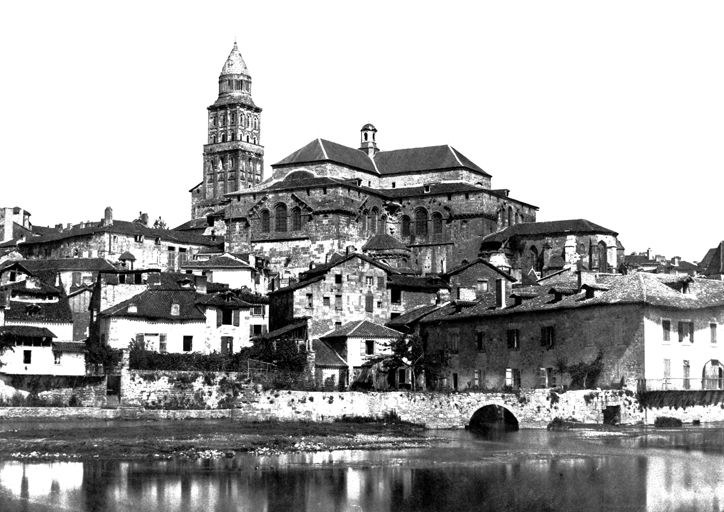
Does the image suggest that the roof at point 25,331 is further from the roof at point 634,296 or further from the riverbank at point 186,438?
the roof at point 634,296

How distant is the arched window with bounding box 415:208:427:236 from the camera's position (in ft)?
365

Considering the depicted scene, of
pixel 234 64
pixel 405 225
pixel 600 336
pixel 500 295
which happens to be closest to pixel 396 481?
pixel 600 336

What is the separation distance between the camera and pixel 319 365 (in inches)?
2844

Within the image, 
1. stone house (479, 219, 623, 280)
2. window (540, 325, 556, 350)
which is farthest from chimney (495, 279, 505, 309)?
stone house (479, 219, 623, 280)

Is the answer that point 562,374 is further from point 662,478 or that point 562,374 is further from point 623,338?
point 662,478

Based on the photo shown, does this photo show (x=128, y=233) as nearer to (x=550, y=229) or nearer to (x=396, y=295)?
(x=396, y=295)

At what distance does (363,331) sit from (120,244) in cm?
3835

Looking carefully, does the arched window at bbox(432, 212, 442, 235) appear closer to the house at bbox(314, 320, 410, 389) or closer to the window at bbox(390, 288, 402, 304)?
the window at bbox(390, 288, 402, 304)

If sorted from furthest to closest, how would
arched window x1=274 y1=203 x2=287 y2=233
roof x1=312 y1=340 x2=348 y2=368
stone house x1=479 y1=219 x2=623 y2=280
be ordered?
arched window x1=274 y1=203 x2=287 y2=233
stone house x1=479 y1=219 x2=623 y2=280
roof x1=312 y1=340 x2=348 y2=368

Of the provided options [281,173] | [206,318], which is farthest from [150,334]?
[281,173]

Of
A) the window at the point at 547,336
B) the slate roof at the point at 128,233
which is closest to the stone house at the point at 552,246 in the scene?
the slate roof at the point at 128,233

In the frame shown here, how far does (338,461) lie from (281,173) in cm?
6868

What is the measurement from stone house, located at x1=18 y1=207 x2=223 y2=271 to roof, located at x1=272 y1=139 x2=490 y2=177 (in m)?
10.9

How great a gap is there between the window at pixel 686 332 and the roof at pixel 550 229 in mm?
42092
